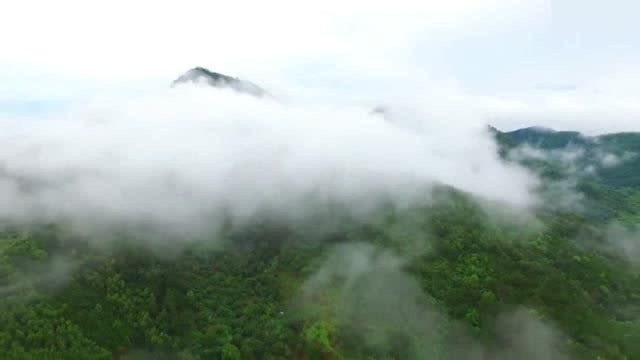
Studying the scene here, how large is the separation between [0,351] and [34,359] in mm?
10047

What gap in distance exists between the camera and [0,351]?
7835 inches

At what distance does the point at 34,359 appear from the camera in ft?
651
